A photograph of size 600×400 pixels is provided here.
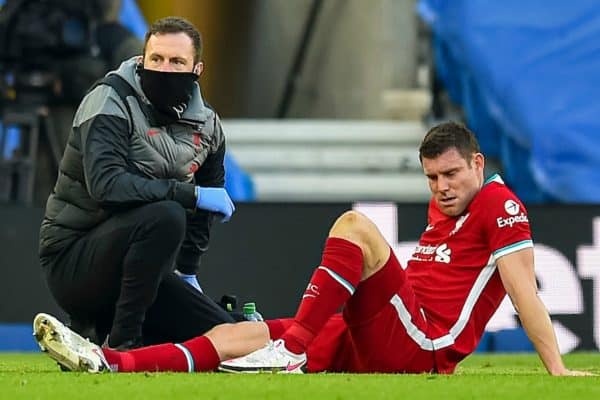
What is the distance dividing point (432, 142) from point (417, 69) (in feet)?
29.2

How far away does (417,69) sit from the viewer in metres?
14.3

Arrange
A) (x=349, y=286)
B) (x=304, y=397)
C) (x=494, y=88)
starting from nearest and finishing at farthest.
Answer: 1. (x=304, y=397)
2. (x=349, y=286)
3. (x=494, y=88)

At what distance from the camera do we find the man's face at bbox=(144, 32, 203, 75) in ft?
19.0

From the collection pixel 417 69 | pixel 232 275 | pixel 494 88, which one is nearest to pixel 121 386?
pixel 232 275

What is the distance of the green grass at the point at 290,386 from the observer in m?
4.63

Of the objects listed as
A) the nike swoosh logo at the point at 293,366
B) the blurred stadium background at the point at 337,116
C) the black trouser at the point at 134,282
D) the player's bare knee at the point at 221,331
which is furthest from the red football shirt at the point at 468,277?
the blurred stadium background at the point at 337,116

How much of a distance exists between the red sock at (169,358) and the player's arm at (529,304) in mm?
1069

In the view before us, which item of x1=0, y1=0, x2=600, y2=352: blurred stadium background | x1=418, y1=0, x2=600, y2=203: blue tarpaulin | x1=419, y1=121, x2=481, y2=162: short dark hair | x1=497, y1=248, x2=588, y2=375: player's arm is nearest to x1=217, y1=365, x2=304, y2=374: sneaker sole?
x1=497, y1=248, x2=588, y2=375: player's arm

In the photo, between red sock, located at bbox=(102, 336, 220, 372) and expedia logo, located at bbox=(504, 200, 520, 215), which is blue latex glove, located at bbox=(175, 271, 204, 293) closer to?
red sock, located at bbox=(102, 336, 220, 372)

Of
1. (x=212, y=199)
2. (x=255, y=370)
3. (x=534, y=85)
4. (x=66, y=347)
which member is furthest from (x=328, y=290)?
(x=534, y=85)

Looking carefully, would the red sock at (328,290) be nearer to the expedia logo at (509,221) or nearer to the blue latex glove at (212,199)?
the expedia logo at (509,221)

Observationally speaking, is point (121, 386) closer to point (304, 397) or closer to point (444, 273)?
point (304, 397)

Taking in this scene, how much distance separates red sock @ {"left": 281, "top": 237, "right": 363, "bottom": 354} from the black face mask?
36.1 inches

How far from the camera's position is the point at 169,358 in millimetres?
5387
